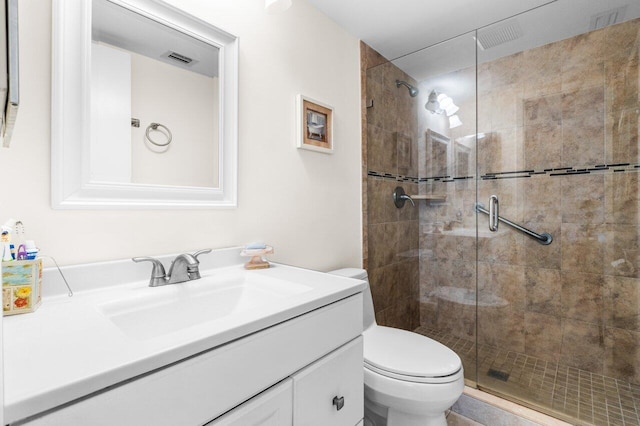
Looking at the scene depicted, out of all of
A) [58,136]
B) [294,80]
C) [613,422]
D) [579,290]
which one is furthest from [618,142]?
[58,136]

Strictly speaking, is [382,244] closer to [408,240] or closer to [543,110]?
[408,240]

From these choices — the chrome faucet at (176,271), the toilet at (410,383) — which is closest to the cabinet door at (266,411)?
the chrome faucet at (176,271)

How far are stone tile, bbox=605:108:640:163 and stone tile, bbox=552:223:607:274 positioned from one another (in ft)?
1.33

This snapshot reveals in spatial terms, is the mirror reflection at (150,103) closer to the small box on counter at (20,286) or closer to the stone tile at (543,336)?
the small box on counter at (20,286)

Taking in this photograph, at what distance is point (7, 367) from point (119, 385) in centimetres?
16

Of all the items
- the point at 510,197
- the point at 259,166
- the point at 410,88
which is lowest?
the point at 510,197

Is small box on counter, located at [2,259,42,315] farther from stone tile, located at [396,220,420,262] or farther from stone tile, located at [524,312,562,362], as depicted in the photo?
stone tile, located at [524,312,562,362]

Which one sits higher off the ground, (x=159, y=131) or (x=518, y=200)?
(x=159, y=131)

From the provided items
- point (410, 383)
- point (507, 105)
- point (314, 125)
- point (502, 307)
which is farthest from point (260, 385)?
point (507, 105)

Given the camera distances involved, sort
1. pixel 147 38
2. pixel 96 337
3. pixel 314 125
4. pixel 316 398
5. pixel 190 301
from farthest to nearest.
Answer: pixel 314 125, pixel 147 38, pixel 190 301, pixel 316 398, pixel 96 337

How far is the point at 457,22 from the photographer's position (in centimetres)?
193

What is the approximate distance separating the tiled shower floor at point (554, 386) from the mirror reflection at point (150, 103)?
1808 millimetres

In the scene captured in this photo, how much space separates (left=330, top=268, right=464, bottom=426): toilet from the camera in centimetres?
124

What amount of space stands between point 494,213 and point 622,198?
0.65m
